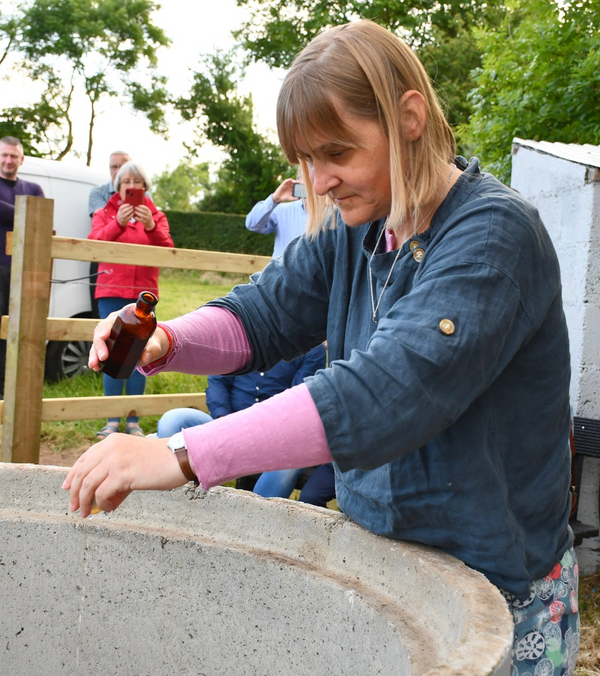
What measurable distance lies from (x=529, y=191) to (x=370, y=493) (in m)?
3.19

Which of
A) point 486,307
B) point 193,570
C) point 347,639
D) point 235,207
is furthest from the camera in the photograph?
point 235,207

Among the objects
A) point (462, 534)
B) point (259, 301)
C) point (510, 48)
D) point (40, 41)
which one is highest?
point (40, 41)

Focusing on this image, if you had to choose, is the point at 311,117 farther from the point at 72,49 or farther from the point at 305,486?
the point at 72,49

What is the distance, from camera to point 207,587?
5.26 feet

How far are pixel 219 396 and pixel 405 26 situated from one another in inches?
873

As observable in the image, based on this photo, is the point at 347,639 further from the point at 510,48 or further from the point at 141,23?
the point at 141,23

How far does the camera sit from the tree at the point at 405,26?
850 inches

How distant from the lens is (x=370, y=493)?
1.35m

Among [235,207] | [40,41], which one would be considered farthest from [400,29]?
[40,41]

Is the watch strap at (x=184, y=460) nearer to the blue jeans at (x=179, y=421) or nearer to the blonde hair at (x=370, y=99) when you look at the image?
the blonde hair at (x=370, y=99)

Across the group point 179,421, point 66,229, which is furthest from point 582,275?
point 66,229

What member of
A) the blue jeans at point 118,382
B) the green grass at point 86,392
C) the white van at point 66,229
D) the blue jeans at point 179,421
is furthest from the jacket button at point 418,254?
the white van at point 66,229

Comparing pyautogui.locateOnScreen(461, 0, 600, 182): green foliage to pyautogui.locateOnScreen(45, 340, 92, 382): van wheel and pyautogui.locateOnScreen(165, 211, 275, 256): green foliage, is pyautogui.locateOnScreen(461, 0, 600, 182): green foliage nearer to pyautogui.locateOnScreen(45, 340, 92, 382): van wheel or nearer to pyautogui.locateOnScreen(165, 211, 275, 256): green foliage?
pyautogui.locateOnScreen(45, 340, 92, 382): van wheel

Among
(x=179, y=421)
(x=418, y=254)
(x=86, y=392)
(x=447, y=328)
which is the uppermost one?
(x=418, y=254)
